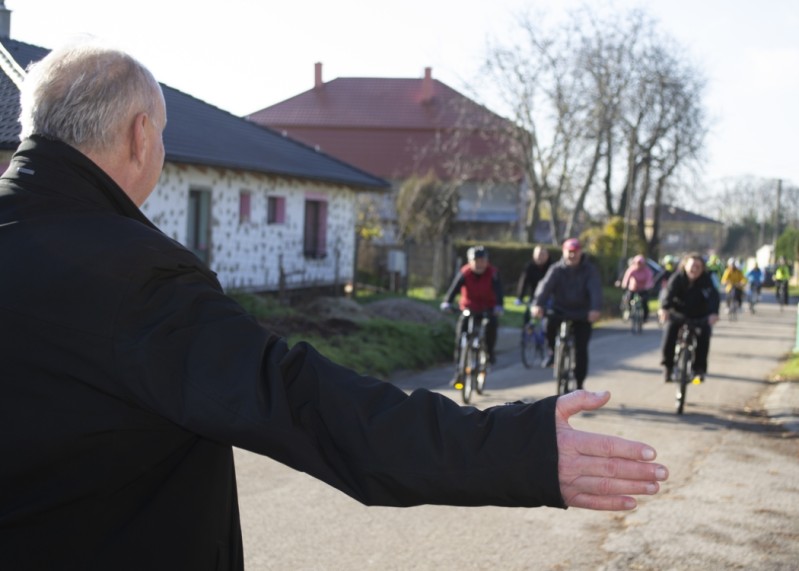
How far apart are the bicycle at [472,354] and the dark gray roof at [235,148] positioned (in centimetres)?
702

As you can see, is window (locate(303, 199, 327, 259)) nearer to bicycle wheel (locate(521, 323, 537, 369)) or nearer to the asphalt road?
bicycle wheel (locate(521, 323, 537, 369))

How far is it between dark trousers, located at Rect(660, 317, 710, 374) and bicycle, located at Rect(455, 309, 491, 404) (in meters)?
2.18

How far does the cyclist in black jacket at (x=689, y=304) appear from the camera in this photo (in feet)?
41.8

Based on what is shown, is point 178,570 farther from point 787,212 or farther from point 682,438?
point 787,212

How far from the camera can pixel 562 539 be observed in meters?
6.29

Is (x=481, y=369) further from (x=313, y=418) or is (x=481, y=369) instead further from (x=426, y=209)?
(x=426, y=209)

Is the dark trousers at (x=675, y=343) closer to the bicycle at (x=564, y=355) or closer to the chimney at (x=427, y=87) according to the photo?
the bicycle at (x=564, y=355)

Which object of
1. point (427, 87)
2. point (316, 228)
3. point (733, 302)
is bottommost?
point (733, 302)

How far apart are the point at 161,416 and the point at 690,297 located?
1160cm

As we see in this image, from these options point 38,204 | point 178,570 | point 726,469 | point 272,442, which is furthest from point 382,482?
point 726,469

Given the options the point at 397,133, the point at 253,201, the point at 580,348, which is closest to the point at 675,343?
the point at 580,348

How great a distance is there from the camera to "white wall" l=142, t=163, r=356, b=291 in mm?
19906

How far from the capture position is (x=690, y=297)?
42.1 ft

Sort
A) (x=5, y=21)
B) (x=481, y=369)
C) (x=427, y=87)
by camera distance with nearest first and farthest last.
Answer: (x=5, y=21), (x=481, y=369), (x=427, y=87)
